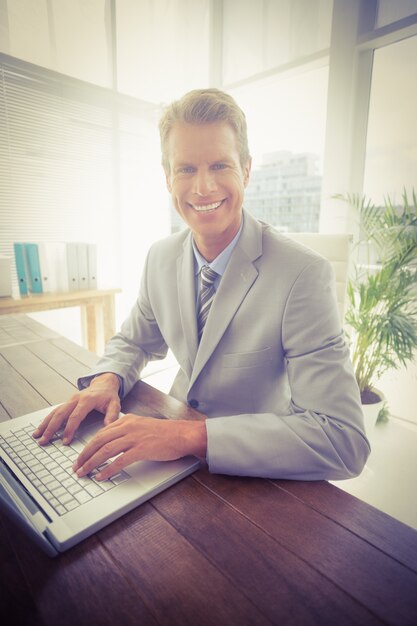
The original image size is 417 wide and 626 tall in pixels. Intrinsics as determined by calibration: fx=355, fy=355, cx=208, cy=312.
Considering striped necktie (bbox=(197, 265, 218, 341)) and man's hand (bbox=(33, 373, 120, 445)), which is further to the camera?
striped necktie (bbox=(197, 265, 218, 341))

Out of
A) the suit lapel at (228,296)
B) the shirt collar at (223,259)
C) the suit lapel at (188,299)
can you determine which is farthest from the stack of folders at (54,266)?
the suit lapel at (228,296)

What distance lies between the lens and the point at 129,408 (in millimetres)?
869

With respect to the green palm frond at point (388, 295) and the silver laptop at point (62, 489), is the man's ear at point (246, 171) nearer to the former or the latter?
the silver laptop at point (62, 489)

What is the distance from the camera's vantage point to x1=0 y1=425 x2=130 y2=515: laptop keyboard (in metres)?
0.55

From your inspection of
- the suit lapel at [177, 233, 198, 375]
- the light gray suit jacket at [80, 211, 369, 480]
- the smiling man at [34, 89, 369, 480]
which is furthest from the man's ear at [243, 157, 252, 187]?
the suit lapel at [177, 233, 198, 375]

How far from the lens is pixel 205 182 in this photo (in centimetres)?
104

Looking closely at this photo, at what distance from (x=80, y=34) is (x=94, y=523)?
3886 mm

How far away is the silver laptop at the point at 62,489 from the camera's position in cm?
49

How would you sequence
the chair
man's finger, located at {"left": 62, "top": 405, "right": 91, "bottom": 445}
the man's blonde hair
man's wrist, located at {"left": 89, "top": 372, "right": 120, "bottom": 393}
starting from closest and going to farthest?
man's finger, located at {"left": 62, "top": 405, "right": 91, "bottom": 445}, man's wrist, located at {"left": 89, "top": 372, "right": 120, "bottom": 393}, the man's blonde hair, the chair

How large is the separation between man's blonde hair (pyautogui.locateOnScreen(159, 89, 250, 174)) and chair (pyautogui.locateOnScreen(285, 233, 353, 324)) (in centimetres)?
70

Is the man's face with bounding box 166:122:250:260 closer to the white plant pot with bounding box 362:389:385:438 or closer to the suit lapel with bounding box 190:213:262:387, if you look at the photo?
the suit lapel with bounding box 190:213:262:387

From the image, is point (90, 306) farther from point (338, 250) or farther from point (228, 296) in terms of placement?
point (228, 296)

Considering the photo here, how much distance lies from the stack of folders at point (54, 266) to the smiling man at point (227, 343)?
5.69ft

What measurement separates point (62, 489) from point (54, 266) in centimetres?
246
